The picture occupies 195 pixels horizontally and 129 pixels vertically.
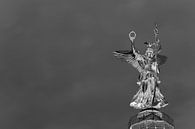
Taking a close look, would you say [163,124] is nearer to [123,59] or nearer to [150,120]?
[150,120]

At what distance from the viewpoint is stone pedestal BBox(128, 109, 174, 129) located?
57.9m

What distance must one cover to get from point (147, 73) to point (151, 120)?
12.8 ft

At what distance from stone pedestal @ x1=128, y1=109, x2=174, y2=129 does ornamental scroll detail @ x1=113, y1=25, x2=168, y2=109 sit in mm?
691

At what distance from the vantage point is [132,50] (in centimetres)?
6056

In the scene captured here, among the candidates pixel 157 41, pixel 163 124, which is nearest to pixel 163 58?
pixel 157 41

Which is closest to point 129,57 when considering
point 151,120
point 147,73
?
point 147,73

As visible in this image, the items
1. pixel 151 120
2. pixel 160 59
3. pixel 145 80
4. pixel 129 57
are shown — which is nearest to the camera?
pixel 151 120

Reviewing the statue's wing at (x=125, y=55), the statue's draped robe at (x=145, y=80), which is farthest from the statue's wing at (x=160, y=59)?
the statue's wing at (x=125, y=55)

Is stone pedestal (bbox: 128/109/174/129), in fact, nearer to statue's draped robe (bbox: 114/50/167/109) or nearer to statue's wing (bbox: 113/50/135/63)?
statue's draped robe (bbox: 114/50/167/109)

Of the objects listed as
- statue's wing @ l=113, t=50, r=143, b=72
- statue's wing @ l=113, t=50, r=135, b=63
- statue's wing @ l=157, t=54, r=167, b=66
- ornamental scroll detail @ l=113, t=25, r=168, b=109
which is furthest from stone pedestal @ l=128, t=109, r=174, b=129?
statue's wing @ l=157, t=54, r=167, b=66

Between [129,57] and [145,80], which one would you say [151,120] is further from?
[129,57]

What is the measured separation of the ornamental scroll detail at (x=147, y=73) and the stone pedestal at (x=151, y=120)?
0.69m

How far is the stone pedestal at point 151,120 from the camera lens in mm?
57875

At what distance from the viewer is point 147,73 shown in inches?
2357
